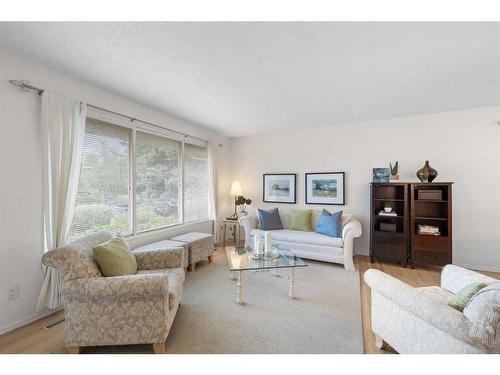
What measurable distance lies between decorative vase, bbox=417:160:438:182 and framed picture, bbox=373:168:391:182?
1.53ft

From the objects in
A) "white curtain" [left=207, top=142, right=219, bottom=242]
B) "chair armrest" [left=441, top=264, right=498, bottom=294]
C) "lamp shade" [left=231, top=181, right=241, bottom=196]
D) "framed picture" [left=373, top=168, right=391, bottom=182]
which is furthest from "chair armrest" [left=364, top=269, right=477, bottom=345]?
"lamp shade" [left=231, top=181, right=241, bottom=196]

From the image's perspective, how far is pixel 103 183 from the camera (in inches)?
112

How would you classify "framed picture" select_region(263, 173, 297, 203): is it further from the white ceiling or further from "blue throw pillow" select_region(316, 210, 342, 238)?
the white ceiling

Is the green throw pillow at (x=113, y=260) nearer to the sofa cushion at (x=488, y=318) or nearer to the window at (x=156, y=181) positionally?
the window at (x=156, y=181)

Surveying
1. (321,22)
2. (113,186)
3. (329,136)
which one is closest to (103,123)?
(113,186)

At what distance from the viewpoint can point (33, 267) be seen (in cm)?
216

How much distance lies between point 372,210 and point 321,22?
3.09 metres

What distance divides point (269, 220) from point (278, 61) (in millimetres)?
2908

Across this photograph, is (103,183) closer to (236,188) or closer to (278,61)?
(278,61)

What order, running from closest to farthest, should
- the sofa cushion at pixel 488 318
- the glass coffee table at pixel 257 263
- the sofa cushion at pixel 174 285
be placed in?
the sofa cushion at pixel 488 318 < the sofa cushion at pixel 174 285 < the glass coffee table at pixel 257 263

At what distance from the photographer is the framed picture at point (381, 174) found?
4.00 metres

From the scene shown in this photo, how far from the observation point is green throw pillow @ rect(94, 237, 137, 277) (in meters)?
1.87

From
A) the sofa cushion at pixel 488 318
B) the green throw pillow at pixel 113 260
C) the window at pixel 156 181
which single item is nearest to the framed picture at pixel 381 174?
the sofa cushion at pixel 488 318

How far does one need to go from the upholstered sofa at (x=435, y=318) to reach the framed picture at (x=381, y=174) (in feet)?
7.72
